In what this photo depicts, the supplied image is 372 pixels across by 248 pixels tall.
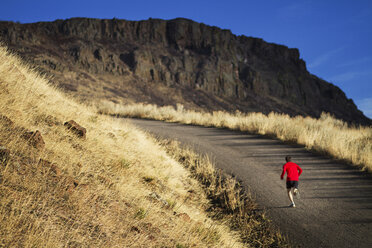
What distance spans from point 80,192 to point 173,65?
5794 cm

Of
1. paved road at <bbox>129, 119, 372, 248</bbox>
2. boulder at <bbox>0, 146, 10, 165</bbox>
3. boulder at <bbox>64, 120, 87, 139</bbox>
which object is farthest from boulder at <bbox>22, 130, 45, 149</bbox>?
paved road at <bbox>129, 119, 372, 248</bbox>

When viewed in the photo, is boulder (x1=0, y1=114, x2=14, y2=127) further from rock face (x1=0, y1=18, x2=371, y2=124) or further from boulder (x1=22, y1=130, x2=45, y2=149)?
rock face (x1=0, y1=18, x2=371, y2=124)

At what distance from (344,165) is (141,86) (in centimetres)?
4547

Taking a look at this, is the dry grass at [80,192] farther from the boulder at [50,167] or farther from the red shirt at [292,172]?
the red shirt at [292,172]

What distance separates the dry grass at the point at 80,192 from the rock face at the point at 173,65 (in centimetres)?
3090

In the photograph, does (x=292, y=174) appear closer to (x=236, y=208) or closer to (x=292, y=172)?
(x=292, y=172)

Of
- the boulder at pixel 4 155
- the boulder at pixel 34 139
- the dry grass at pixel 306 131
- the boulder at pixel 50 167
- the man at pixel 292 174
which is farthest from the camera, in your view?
the dry grass at pixel 306 131

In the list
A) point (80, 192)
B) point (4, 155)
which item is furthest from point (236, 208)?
point (4, 155)

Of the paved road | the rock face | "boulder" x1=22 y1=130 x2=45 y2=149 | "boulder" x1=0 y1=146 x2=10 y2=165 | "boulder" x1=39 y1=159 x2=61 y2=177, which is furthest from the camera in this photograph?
the rock face

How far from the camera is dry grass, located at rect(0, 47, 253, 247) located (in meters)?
2.00

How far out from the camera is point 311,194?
4.77 m

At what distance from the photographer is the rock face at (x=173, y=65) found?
4212 cm

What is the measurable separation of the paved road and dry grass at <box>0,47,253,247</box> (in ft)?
4.16

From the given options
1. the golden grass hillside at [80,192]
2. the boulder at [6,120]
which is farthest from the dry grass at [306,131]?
the boulder at [6,120]
